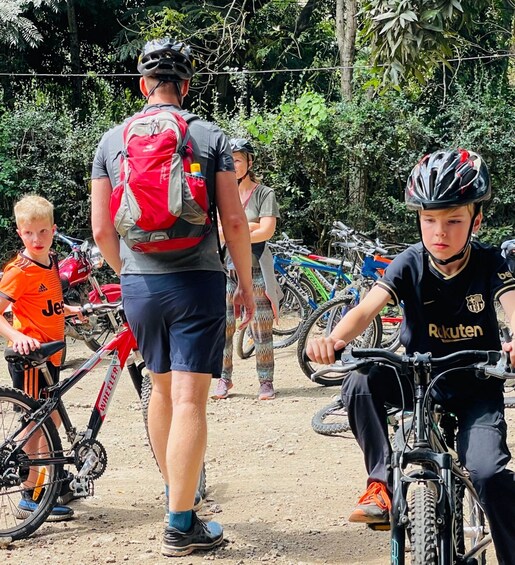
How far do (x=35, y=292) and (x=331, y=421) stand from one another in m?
2.65

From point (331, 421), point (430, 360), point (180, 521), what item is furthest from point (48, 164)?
point (430, 360)

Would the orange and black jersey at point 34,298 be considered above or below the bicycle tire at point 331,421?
above

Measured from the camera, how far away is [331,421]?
6.71 m

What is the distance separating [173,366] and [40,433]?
3.33ft

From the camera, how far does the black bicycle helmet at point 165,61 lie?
13.4ft

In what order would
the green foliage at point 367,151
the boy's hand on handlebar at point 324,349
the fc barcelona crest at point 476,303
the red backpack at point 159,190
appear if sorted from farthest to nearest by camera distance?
1. the green foliage at point 367,151
2. the red backpack at point 159,190
3. the fc barcelona crest at point 476,303
4. the boy's hand on handlebar at point 324,349

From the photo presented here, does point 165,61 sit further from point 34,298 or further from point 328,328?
point 328,328

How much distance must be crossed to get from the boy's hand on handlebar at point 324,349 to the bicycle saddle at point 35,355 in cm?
Answer: 196

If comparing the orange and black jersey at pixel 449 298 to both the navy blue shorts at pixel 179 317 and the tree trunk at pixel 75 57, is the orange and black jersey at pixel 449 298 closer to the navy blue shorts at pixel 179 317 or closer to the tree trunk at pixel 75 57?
the navy blue shorts at pixel 179 317

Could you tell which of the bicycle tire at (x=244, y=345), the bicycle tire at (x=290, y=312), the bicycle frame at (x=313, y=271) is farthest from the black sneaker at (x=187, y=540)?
the bicycle tire at (x=290, y=312)

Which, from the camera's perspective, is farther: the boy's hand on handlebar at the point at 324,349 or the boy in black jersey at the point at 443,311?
the boy in black jersey at the point at 443,311

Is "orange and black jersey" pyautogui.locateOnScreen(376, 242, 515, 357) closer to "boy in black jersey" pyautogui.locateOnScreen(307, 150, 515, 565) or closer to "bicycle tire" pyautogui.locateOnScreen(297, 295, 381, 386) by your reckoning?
"boy in black jersey" pyautogui.locateOnScreen(307, 150, 515, 565)

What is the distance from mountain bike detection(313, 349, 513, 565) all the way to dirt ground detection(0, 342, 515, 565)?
116 cm

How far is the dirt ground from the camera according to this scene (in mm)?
4258
